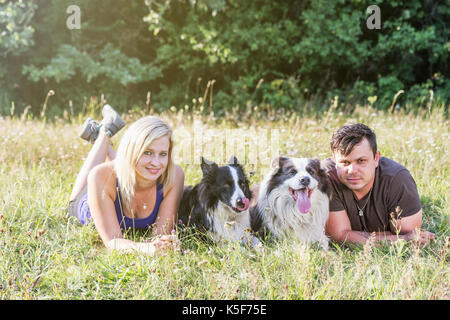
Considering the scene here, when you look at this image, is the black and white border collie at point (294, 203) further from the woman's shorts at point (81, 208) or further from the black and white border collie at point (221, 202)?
the woman's shorts at point (81, 208)

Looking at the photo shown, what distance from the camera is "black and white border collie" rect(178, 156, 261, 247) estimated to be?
137 inches

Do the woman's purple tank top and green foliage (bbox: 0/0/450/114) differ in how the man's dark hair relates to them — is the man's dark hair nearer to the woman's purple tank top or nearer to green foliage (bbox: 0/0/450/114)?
the woman's purple tank top

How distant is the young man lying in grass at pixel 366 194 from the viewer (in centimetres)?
349

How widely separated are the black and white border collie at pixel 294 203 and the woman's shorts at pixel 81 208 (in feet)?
5.43

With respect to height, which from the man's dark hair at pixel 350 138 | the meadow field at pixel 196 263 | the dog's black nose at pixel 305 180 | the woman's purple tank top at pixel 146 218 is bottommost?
the meadow field at pixel 196 263

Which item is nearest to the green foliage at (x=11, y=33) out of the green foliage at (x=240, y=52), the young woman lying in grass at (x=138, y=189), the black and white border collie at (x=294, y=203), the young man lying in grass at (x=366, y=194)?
the green foliage at (x=240, y=52)

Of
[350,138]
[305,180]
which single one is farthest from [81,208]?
[350,138]

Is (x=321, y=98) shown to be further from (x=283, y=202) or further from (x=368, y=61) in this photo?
(x=283, y=202)

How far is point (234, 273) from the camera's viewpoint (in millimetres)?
3088

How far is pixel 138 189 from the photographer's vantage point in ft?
12.1

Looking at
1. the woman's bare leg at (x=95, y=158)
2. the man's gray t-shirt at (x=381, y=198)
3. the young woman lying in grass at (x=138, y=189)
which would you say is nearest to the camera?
the young woman lying in grass at (x=138, y=189)

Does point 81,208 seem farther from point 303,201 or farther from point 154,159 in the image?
point 303,201
